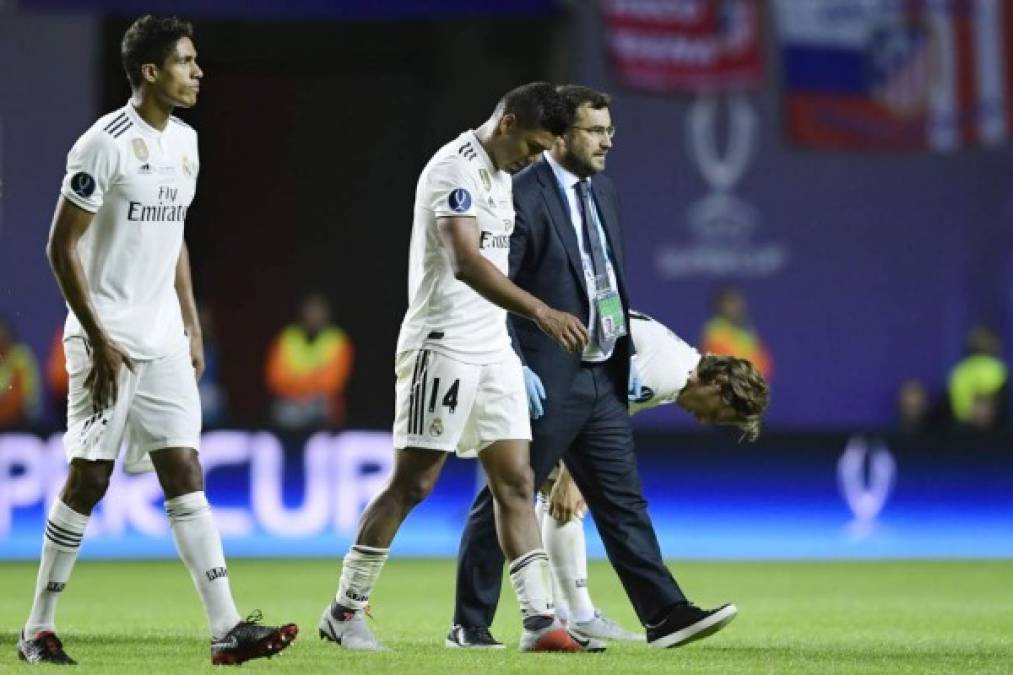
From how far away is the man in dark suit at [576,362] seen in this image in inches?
346

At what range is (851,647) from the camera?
8.91 m

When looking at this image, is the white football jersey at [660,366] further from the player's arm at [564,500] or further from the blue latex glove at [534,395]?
the blue latex glove at [534,395]

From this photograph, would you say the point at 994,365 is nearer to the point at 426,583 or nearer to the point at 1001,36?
the point at 1001,36

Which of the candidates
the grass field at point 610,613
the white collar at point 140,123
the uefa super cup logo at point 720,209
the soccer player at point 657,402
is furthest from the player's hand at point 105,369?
the uefa super cup logo at point 720,209

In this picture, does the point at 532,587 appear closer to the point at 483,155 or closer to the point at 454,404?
the point at 454,404

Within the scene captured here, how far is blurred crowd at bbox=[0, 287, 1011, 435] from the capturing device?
1827 centimetres

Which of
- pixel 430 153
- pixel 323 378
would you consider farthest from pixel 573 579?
pixel 430 153

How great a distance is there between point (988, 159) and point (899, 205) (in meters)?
0.99

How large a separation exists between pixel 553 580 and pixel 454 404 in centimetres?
142

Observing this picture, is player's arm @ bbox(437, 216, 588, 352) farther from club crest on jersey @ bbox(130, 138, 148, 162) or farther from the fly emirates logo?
club crest on jersey @ bbox(130, 138, 148, 162)

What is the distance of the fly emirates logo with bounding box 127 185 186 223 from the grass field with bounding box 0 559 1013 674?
1566 millimetres

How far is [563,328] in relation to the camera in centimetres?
802

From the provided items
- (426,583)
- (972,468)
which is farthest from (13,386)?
(972,468)

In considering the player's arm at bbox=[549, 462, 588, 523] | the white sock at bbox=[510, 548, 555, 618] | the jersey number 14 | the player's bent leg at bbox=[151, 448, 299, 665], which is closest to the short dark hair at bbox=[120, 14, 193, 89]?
the player's bent leg at bbox=[151, 448, 299, 665]
